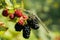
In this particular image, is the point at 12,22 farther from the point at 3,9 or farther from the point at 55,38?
the point at 55,38

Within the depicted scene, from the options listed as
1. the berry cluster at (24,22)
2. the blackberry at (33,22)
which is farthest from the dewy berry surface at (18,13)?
the blackberry at (33,22)

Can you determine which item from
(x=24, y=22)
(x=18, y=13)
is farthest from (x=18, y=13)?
(x=24, y=22)

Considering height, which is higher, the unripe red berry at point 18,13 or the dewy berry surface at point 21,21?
the unripe red berry at point 18,13

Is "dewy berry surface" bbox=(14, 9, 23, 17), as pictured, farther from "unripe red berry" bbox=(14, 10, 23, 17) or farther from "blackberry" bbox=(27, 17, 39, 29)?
"blackberry" bbox=(27, 17, 39, 29)

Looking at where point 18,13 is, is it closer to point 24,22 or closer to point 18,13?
point 18,13

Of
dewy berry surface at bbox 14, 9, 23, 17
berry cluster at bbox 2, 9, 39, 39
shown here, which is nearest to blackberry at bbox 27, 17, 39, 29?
berry cluster at bbox 2, 9, 39, 39

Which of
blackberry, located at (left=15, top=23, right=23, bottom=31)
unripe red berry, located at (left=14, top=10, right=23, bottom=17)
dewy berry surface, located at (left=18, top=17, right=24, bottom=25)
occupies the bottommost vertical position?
blackberry, located at (left=15, top=23, right=23, bottom=31)

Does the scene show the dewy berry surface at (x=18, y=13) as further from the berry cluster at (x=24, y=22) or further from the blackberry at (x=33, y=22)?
the blackberry at (x=33, y=22)

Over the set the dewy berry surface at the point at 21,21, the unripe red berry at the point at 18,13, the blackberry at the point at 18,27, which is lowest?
the blackberry at the point at 18,27
